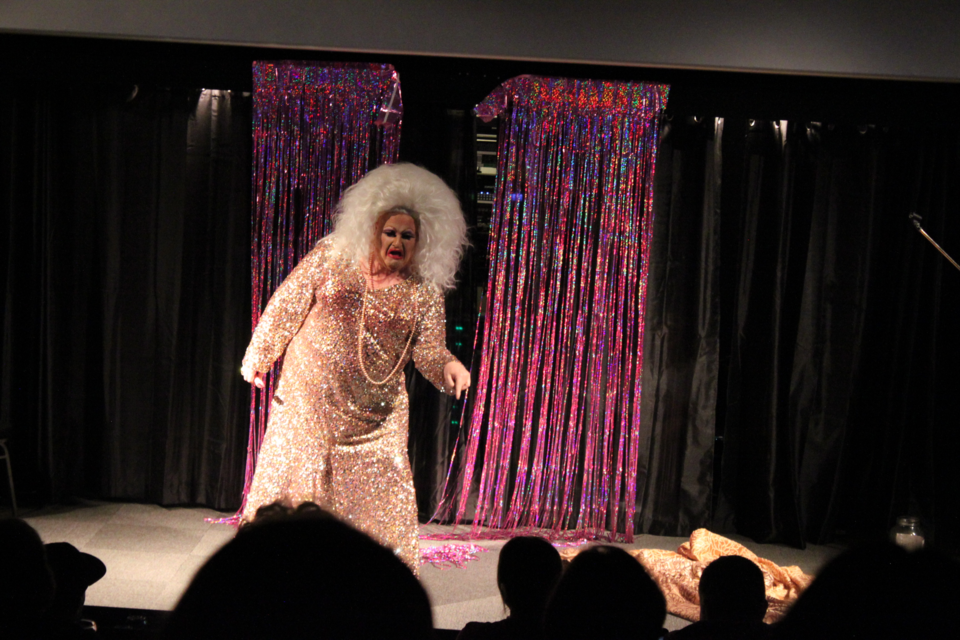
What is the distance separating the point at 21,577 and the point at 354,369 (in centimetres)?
174

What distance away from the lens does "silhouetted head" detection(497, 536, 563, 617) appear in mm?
1554

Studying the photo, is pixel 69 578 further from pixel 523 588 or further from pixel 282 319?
pixel 282 319

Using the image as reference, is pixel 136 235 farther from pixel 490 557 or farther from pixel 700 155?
pixel 700 155

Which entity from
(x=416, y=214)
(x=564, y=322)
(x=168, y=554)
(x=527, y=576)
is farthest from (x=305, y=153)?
(x=527, y=576)

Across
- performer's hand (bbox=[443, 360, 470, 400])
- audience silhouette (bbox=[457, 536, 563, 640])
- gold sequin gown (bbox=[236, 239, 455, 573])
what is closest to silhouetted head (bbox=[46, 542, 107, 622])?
audience silhouette (bbox=[457, 536, 563, 640])

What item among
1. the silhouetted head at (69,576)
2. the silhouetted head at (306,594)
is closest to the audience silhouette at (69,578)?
the silhouetted head at (69,576)

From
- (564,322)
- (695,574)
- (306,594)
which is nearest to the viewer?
(306,594)

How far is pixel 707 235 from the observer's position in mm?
3918

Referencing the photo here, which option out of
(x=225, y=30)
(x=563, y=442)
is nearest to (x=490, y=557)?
(x=563, y=442)

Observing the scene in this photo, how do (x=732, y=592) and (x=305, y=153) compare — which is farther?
(x=305, y=153)

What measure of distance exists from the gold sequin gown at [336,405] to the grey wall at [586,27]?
0.87m

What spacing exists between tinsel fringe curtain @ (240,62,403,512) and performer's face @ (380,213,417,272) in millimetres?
640

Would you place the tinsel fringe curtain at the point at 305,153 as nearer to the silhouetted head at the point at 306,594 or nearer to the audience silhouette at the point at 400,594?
the audience silhouette at the point at 400,594

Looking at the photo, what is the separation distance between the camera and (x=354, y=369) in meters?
2.98
